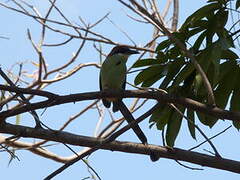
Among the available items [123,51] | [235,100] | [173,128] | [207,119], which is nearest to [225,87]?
[235,100]

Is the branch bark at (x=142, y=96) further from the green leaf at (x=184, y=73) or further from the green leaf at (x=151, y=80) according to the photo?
the green leaf at (x=151, y=80)

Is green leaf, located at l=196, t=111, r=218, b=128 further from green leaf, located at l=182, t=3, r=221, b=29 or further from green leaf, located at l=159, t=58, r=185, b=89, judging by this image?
green leaf, located at l=182, t=3, r=221, b=29

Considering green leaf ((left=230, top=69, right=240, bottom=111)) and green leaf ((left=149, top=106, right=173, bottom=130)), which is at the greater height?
green leaf ((left=149, top=106, right=173, bottom=130))

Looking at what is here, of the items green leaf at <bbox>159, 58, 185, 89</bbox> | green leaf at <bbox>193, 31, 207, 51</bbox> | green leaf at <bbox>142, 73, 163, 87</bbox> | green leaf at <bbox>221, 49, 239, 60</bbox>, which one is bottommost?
green leaf at <bbox>221, 49, 239, 60</bbox>

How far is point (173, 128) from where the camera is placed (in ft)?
11.1

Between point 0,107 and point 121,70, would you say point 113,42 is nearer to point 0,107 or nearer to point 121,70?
point 121,70

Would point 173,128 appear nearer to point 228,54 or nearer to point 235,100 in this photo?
point 235,100

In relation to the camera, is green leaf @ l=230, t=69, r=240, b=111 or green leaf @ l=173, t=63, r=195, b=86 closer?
green leaf @ l=173, t=63, r=195, b=86

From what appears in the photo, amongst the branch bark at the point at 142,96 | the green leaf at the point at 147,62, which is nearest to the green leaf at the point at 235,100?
the green leaf at the point at 147,62

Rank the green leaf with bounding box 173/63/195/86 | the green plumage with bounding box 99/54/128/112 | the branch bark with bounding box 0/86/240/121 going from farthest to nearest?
the green plumage with bounding box 99/54/128/112 → the green leaf with bounding box 173/63/195/86 → the branch bark with bounding box 0/86/240/121

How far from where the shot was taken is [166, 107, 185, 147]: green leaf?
3.37 metres

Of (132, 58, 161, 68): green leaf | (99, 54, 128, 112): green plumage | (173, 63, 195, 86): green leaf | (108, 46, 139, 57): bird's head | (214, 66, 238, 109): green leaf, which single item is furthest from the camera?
(108, 46, 139, 57): bird's head

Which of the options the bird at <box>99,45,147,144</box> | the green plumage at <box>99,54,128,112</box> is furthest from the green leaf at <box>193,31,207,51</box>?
the green plumage at <box>99,54,128,112</box>

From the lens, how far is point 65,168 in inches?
101
